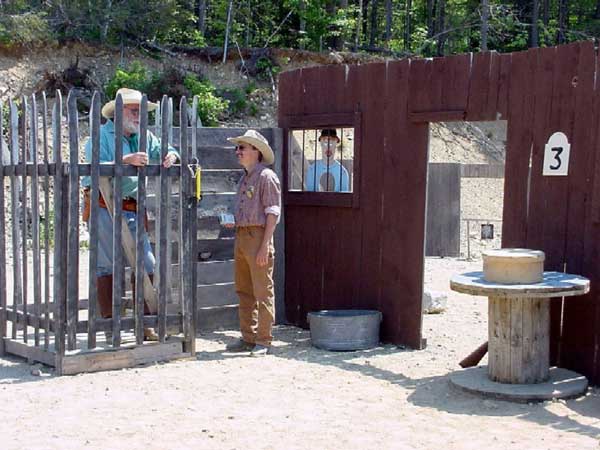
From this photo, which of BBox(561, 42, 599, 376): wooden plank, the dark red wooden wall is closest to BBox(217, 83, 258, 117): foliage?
the dark red wooden wall

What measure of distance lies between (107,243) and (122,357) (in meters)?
1.00

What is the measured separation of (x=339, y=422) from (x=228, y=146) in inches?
157

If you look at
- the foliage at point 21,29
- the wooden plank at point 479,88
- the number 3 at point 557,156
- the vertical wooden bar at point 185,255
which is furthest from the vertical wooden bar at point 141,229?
the foliage at point 21,29

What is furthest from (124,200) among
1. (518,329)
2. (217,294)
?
(518,329)

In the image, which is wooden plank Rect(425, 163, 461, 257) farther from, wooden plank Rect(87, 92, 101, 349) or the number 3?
wooden plank Rect(87, 92, 101, 349)

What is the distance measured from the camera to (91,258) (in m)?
6.88

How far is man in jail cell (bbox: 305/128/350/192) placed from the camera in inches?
358

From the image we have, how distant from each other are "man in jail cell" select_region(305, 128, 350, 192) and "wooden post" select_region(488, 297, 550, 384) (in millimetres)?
3022

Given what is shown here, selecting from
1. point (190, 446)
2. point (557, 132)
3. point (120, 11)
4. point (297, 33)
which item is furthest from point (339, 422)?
point (297, 33)

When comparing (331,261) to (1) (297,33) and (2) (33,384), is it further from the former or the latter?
(1) (297,33)

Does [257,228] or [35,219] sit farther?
[257,228]

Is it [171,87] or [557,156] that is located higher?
[171,87]

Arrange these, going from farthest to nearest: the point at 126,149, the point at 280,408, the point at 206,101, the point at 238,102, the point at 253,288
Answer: the point at 238,102 < the point at 206,101 < the point at 253,288 < the point at 126,149 < the point at 280,408

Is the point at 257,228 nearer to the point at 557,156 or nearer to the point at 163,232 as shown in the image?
the point at 163,232
